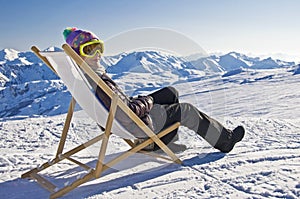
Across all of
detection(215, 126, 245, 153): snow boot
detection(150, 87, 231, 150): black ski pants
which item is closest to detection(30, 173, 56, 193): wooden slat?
detection(150, 87, 231, 150): black ski pants

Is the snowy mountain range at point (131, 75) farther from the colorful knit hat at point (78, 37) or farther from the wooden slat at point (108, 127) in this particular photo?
the wooden slat at point (108, 127)

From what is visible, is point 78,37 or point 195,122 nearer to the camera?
point 78,37

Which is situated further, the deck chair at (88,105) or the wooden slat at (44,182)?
the wooden slat at (44,182)

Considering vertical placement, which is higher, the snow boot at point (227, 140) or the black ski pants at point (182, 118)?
the black ski pants at point (182, 118)

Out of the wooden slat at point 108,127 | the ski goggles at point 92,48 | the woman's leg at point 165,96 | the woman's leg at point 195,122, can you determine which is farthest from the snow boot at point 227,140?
the ski goggles at point 92,48

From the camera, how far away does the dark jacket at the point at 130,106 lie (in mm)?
2891

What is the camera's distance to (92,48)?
118 inches

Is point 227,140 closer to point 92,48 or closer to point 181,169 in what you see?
point 181,169

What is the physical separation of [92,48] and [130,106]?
24.7 inches

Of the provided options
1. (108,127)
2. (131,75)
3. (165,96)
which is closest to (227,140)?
(165,96)

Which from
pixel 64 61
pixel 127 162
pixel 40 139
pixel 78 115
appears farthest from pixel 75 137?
pixel 64 61

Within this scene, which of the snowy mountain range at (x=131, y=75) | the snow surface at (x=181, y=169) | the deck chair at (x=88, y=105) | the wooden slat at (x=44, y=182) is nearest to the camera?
the deck chair at (x=88, y=105)

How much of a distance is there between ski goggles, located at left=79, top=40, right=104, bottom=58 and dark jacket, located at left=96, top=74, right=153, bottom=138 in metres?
0.24

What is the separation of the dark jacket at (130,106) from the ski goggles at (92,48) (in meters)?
0.24
